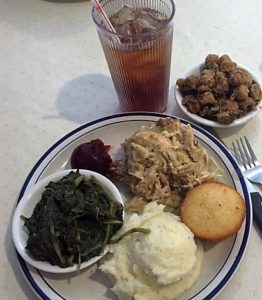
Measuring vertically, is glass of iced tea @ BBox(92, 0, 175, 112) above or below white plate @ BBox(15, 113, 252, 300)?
above

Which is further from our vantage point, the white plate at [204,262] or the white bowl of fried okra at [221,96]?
the white bowl of fried okra at [221,96]

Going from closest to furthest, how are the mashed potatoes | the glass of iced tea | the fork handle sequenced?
the mashed potatoes < the fork handle < the glass of iced tea

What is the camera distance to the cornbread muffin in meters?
1.01

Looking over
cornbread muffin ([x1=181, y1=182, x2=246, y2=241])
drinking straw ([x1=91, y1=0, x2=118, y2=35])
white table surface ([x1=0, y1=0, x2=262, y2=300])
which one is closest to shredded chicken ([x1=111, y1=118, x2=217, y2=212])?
cornbread muffin ([x1=181, y1=182, x2=246, y2=241])

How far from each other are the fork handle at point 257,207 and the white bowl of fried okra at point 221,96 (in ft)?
0.70

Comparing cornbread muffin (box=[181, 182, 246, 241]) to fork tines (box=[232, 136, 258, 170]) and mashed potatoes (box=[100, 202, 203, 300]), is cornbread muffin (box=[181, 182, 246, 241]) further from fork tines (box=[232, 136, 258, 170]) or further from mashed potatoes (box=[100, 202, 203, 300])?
fork tines (box=[232, 136, 258, 170])

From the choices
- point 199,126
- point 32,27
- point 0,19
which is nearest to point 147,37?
point 199,126

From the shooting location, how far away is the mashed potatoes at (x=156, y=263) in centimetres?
95

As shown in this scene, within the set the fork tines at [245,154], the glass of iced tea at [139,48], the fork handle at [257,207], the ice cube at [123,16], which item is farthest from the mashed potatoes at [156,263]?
the ice cube at [123,16]

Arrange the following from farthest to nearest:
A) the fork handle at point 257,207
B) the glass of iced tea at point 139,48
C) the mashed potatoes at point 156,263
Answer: the glass of iced tea at point 139,48, the fork handle at point 257,207, the mashed potatoes at point 156,263

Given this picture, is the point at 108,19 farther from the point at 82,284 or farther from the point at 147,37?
the point at 82,284

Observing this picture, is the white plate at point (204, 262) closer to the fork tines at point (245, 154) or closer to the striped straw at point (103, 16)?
the fork tines at point (245, 154)

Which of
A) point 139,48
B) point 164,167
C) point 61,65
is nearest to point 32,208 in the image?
point 164,167

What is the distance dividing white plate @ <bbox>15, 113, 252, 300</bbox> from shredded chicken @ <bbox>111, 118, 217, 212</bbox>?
5 centimetres
